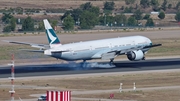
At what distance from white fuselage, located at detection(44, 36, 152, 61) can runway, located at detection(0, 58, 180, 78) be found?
1.48 metres

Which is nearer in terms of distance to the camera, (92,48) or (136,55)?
(92,48)

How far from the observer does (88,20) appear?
6796 inches

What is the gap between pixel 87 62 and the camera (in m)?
90.4

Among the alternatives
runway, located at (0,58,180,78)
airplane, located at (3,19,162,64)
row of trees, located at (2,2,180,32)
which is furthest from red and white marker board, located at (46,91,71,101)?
row of trees, located at (2,2,180,32)

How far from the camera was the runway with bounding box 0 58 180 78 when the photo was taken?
78875 mm

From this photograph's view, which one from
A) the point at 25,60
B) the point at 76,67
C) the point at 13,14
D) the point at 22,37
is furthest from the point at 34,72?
the point at 13,14

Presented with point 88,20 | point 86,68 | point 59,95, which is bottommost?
point 86,68

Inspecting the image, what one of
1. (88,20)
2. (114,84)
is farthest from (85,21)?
(114,84)

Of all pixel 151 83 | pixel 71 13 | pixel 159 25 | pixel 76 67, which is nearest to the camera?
pixel 151 83

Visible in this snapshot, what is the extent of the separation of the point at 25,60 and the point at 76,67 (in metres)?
12.9

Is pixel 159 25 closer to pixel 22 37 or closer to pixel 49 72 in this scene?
pixel 22 37

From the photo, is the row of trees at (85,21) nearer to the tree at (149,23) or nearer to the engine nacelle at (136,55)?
the tree at (149,23)

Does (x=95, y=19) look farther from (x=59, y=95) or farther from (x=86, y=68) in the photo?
(x=59, y=95)

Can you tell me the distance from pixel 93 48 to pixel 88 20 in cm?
8647
